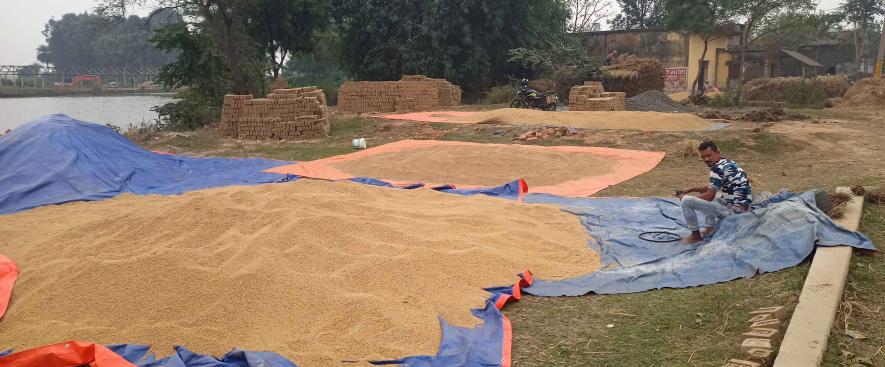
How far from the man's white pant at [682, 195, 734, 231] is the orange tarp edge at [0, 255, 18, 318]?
4.34 metres

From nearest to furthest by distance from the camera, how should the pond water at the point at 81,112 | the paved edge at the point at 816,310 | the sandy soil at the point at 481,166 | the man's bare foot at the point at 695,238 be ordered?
the paved edge at the point at 816,310 → the man's bare foot at the point at 695,238 → the sandy soil at the point at 481,166 → the pond water at the point at 81,112

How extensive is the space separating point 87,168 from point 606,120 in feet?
26.8

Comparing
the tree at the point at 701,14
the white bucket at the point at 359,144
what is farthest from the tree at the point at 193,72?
the tree at the point at 701,14

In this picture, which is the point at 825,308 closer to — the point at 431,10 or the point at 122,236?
the point at 122,236

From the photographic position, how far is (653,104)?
1417cm

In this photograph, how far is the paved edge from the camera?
95.3 inches

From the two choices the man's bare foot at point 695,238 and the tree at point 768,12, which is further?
the tree at point 768,12

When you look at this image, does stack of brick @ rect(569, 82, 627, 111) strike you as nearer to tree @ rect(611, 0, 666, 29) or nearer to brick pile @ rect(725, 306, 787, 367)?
brick pile @ rect(725, 306, 787, 367)

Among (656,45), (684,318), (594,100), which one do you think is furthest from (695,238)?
(656,45)

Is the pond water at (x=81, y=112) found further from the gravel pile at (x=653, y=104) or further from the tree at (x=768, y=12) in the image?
the tree at (x=768, y=12)

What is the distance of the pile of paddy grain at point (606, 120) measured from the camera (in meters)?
10.5

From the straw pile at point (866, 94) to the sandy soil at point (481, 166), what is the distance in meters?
9.35

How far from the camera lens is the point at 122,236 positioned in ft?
14.1

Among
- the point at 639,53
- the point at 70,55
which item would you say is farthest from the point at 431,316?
the point at 70,55
